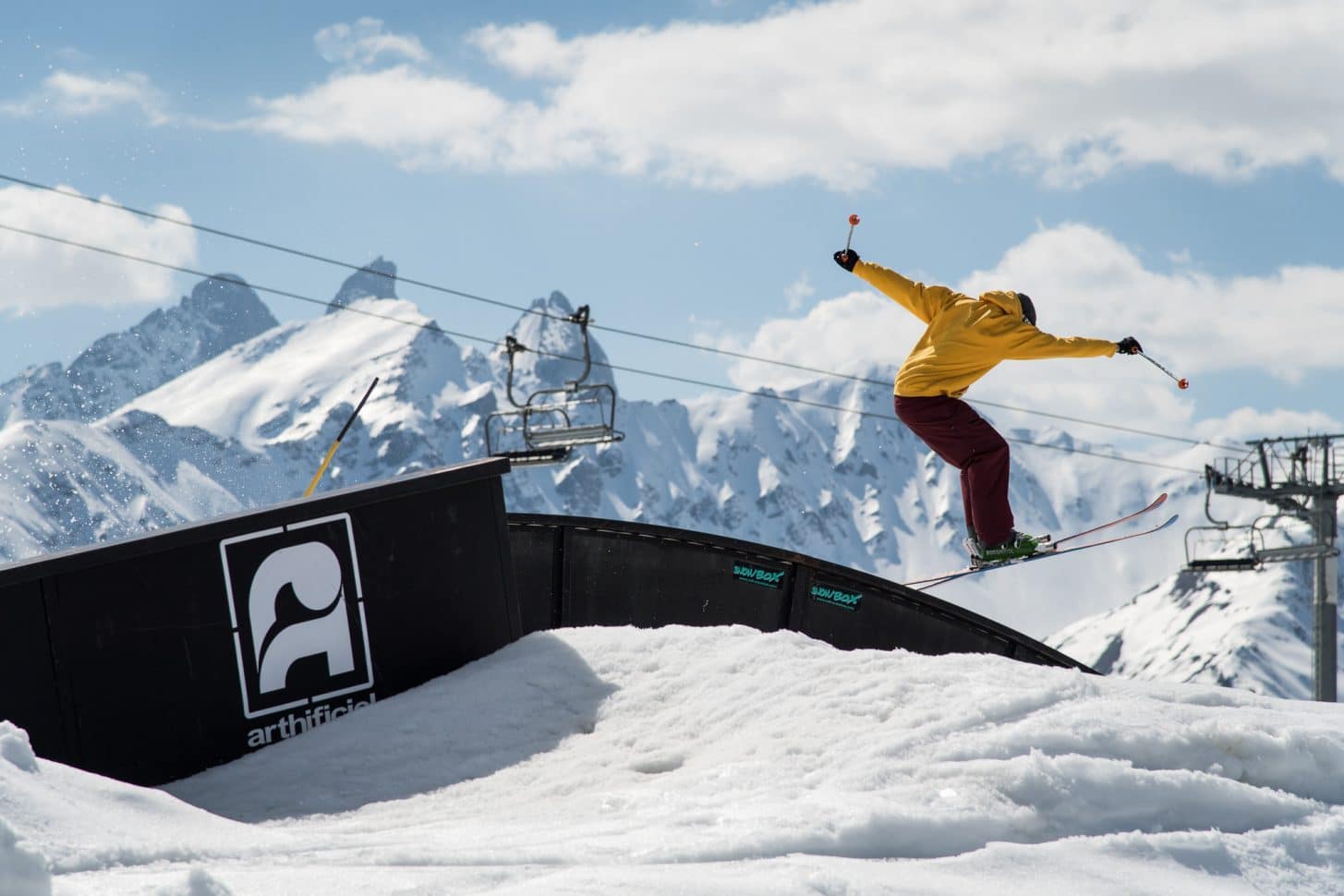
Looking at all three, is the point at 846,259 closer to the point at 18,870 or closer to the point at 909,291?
the point at 909,291

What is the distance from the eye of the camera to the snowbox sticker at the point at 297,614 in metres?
7.46

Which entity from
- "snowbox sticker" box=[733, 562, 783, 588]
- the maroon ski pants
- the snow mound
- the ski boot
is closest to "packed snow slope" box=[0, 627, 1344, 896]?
the snow mound

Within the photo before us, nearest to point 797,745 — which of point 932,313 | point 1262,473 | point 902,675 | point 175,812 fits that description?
point 902,675

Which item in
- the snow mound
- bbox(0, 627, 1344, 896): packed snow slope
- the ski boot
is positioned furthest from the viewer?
the ski boot

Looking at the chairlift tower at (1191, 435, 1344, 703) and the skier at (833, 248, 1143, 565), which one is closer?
the skier at (833, 248, 1143, 565)

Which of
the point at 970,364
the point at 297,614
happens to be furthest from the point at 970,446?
the point at 297,614

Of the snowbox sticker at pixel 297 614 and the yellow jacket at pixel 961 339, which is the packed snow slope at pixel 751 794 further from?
the yellow jacket at pixel 961 339

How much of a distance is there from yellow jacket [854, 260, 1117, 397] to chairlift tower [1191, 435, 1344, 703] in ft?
63.0

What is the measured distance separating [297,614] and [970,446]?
5111mm

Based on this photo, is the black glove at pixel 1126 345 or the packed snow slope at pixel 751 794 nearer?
the packed snow slope at pixel 751 794

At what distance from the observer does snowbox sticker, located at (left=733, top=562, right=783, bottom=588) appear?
1398 cm

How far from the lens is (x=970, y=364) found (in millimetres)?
9828

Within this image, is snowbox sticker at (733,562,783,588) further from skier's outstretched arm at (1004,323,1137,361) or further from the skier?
skier's outstretched arm at (1004,323,1137,361)

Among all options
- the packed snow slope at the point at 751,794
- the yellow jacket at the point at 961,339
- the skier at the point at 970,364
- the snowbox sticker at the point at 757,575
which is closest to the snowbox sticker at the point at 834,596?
the snowbox sticker at the point at 757,575
